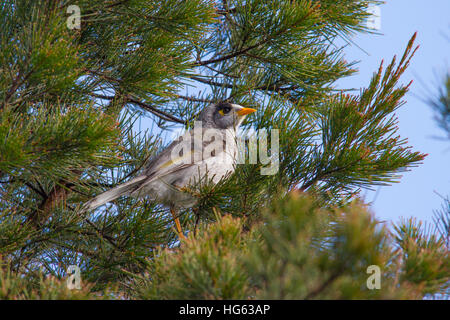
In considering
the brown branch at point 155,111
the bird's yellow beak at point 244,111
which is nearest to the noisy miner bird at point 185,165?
the bird's yellow beak at point 244,111

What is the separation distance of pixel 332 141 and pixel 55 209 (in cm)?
212

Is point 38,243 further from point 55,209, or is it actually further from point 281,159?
point 281,159

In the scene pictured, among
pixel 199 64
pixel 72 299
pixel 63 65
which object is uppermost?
pixel 199 64

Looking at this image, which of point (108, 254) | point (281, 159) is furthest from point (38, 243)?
point (281, 159)

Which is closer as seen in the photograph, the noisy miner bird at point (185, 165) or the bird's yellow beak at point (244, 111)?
the noisy miner bird at point (185, 165)

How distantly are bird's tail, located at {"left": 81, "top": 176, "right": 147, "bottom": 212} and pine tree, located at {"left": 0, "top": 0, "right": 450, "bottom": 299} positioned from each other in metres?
0.17

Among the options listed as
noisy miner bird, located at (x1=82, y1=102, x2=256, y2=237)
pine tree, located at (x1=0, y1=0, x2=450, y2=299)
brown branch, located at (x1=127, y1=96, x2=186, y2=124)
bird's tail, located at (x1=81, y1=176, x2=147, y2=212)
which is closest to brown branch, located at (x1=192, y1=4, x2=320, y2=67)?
pine tree, located at (x1=0, y1=0, x2=450, y2=299)

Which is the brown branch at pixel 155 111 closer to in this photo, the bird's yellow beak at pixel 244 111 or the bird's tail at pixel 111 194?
the bird's yellow beak at pixel 244 111

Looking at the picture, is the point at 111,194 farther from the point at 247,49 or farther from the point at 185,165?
the point at 247,49

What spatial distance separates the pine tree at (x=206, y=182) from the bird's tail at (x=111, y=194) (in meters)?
0.17

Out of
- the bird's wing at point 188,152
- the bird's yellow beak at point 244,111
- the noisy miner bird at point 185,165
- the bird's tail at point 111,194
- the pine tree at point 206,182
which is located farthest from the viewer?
the bird's yellow beak at point 244,111

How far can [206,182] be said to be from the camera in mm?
2975

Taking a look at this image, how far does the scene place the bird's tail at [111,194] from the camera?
3312 millimetres

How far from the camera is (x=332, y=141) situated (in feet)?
10.1
